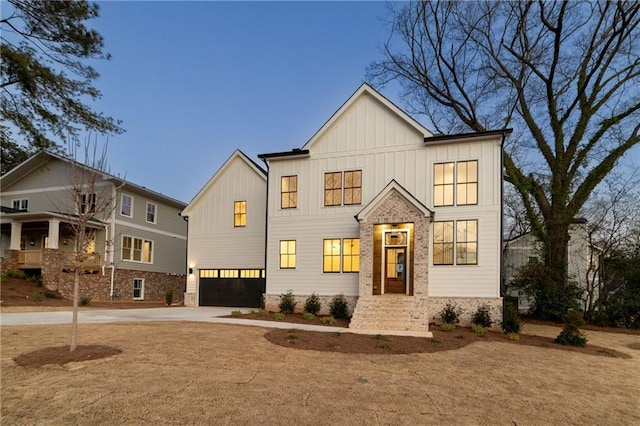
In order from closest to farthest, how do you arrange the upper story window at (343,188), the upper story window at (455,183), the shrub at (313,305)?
the upper story window at (455,183) → the shrub at (313,305) → the upper story window at (343,188)

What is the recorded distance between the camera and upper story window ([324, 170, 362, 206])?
17.4m

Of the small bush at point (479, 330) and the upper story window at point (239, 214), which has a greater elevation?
the upper story window at point (239, 214)

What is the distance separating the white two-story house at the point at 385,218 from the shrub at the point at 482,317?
21 centimetres

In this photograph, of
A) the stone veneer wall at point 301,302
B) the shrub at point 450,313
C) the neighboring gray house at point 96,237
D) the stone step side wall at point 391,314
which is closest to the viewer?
the stone step side wall at point 391,314

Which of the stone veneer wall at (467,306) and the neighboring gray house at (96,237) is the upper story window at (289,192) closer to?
the stone veneer wall at (467,306)

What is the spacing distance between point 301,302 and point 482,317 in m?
7.38

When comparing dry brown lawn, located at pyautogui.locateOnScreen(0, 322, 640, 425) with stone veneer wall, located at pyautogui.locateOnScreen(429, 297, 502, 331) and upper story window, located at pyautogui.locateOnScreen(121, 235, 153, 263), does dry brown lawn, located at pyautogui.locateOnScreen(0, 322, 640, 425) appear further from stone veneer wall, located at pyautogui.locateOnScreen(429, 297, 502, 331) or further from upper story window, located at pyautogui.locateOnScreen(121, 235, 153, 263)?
upper story window, located at pyautogui.locateOnScreen(121, 235, 153, 263)

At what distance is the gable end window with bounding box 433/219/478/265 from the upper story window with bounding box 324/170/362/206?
364 cm

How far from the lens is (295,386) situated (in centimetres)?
649

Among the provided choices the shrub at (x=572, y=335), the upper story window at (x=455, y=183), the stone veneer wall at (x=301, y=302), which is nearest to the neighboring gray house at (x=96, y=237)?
the stone veneer wall at (x=301, y=302)

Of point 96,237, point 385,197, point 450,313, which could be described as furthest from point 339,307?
point 96,237

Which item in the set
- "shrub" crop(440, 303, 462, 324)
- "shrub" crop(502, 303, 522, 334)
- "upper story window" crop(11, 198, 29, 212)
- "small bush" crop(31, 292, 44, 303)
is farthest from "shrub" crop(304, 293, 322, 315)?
"upper story window" crop(11, 198, 29, 212)

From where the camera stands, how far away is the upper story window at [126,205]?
25452 millimetres

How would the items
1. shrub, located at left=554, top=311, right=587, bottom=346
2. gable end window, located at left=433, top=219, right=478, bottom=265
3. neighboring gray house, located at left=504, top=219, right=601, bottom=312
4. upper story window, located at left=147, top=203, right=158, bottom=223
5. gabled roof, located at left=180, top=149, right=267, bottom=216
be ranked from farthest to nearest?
upper story window, located at left=147, top=203, right=158, bottom=223, gabled roof, located at left=180, top=149, right=267, bottom=216, neighboring gray house, located at left=504, top=219, right=601, bottom=312, gable end window, located at left=433, top=219, right=478, bottom=265, shrub, located at left=554, top=311, right=587, bottom=346
